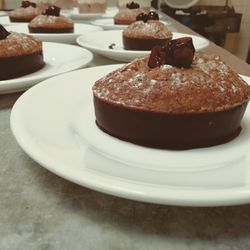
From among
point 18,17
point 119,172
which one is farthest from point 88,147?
point 18,17

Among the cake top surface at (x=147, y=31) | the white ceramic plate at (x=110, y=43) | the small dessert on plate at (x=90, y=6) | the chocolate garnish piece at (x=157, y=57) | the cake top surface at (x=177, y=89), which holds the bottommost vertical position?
the small dessert on plate at (x=90, y=6)

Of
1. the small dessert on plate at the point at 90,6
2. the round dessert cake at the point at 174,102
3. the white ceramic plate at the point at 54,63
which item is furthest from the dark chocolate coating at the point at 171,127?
the small dessert on plate at the point at 90,6

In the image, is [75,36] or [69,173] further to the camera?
[75,36]

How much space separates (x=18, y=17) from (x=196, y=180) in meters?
2.16

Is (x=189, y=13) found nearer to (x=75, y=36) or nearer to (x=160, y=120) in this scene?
(x=75, y=36)

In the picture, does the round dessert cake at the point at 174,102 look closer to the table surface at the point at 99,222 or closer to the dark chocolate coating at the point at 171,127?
the dark chocolate coating at the point at 171,127

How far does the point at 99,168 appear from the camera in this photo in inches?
22.6

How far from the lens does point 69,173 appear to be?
513mm

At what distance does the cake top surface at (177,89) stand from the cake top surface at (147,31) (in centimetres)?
80

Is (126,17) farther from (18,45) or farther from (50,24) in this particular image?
(18,45)

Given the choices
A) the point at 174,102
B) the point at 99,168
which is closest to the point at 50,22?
the point at 174,102

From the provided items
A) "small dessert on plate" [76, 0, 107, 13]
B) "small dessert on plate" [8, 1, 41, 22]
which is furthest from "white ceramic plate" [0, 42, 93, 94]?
"small dessert on plate" [76, 0, 107, 13]

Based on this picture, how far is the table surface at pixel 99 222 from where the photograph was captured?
51cm

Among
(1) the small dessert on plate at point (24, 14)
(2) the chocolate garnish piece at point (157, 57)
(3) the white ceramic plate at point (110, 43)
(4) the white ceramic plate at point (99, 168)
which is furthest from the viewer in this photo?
(1) the small dessert on plate at point (24, 14)
